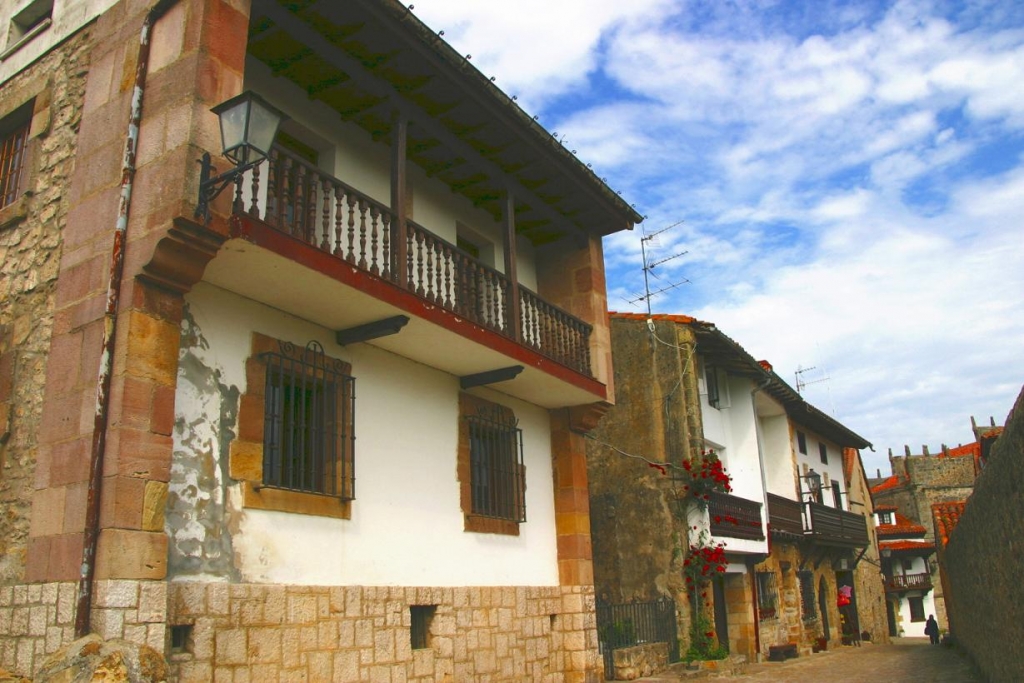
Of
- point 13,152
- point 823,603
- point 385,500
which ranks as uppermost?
point 13,152

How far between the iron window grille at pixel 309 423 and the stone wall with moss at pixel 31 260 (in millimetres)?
1791

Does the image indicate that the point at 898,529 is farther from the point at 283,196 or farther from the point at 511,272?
the point at 283,196

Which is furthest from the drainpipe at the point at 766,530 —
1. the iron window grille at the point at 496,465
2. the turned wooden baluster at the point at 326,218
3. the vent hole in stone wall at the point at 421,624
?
the turned wooden baluster at the point at 326,218

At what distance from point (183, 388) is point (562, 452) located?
20.2 feet

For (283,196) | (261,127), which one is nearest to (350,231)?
(283,196)

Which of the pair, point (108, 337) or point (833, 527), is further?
point (833, 527)

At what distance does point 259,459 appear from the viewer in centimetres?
762

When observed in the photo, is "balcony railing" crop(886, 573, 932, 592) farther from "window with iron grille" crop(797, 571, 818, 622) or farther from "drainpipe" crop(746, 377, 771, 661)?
"drainpipe" crop(746, 377, 771, 661)

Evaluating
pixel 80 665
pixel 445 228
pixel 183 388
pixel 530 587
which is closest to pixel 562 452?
pixel 530 587

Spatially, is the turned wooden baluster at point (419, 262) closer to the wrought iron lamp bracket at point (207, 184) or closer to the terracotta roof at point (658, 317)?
the wrought iron lamp bracket at point (207, 184)

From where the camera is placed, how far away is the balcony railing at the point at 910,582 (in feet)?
149

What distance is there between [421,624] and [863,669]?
455 inches

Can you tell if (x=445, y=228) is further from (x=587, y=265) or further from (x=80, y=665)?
(x=80, y=665)

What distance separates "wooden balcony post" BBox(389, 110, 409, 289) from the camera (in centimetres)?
875
